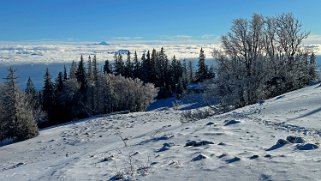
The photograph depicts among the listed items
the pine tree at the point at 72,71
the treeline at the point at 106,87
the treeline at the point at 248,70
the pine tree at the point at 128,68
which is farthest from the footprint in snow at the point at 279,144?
the pine tree at the point at 128,68

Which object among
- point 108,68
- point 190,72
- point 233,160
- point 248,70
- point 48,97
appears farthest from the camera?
point 190,72

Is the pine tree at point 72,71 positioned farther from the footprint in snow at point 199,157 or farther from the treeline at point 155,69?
the footprint in snow at point 199,157

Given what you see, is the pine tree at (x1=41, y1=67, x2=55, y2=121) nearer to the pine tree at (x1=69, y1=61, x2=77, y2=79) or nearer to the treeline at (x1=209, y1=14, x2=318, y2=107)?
the pine tree at (x1=69, y1=61, x2=77, y2=79)

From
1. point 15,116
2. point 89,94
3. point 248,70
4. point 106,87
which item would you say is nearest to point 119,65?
point 89,94

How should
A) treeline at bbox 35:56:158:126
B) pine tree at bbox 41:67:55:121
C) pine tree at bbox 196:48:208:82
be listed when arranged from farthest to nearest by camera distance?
pine tree at bbox 196:48:208:82 → pine tree at bbox 41:67:55:121 → treeline at bbox 35:56:158:126

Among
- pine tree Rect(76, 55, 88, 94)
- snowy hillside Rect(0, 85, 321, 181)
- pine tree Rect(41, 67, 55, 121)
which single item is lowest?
pine tree Rect(41, 67, 55, 121)

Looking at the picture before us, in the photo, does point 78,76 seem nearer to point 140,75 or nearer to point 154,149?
point 140,75

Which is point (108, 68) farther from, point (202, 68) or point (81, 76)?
point (202, 68)

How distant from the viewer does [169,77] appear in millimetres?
113438

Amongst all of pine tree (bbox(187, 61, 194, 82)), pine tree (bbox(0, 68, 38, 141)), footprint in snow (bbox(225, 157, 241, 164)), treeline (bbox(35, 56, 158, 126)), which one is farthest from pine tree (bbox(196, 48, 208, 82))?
footprint in snow (bbox(225, 157, 241, 164))

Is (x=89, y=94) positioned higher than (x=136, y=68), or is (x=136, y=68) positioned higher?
(x=136, y=68)

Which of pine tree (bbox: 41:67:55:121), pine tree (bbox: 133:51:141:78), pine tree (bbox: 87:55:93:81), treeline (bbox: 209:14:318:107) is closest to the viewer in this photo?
treeline (bbox: 209:14:318:107)

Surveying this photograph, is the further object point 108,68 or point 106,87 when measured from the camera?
point 108,68

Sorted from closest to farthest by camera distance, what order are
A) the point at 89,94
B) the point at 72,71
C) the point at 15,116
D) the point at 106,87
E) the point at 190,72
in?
the point at 15,116
the point at 106,87
the point at 89,94
the point at 72,71
the point at 190,72
